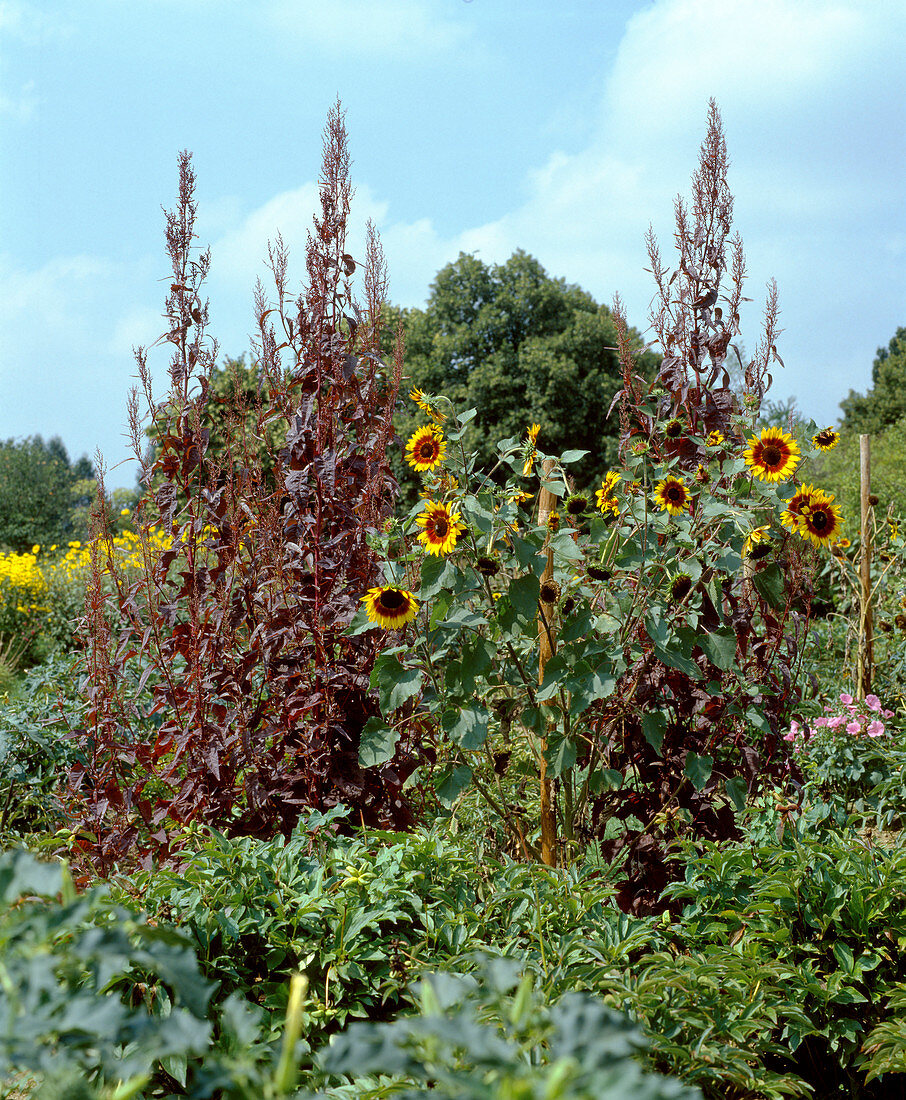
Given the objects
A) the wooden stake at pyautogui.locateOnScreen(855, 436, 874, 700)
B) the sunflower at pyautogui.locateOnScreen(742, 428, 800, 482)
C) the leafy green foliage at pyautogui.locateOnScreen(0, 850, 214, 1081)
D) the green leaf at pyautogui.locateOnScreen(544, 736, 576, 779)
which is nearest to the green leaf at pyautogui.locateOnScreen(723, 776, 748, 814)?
the green leaf at pyautogui.locateOnScreen(544, 736, 576, 779)

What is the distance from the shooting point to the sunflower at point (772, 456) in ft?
8.09

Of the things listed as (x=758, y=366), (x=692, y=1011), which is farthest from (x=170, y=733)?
(x=758, y=366)

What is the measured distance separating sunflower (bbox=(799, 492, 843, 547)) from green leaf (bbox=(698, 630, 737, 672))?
362 millimetres

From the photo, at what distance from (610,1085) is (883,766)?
3.63 meters

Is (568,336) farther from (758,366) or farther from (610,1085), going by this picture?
(610,1085)

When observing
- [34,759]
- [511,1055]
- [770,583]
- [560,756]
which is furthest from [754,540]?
[34,759]

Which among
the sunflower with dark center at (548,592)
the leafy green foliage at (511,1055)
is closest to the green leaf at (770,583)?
the sunflower with dark center at (548,592)

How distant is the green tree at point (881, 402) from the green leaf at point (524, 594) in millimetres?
26225

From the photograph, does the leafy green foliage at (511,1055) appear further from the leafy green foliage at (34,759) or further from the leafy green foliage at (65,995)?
the leafy green foliage at (34,759)

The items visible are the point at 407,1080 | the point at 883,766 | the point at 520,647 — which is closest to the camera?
the point at 407,1080

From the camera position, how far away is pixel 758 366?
10.5ft

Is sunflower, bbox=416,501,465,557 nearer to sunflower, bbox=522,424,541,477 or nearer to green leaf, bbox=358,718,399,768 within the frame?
sunflower, bbox=522,424,541,477

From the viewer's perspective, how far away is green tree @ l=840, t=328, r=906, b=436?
2688 cm

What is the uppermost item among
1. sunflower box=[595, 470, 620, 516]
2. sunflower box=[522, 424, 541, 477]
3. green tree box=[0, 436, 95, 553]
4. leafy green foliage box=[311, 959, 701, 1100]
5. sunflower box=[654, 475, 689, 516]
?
green tree box=[0, 436, 95, 553]
